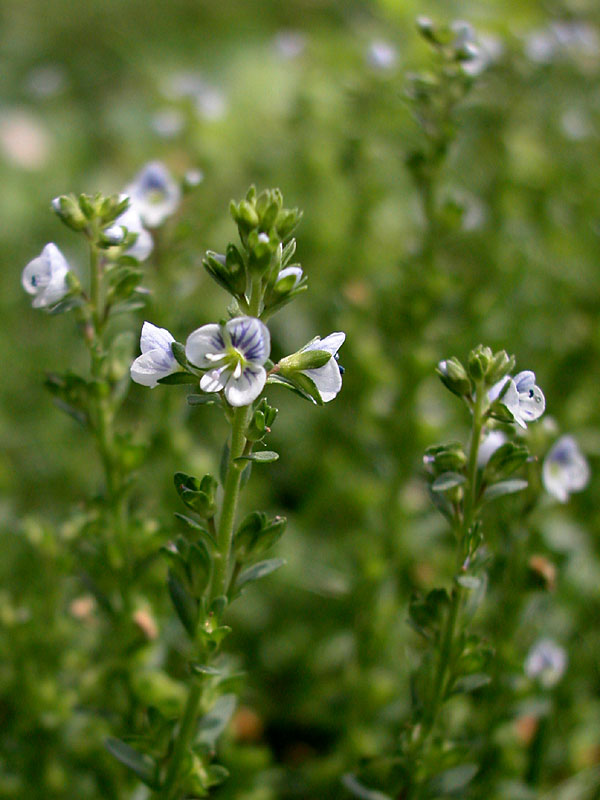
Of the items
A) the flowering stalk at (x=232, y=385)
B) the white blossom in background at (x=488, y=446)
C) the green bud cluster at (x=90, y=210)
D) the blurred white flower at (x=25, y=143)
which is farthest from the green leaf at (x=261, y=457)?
the blurred white flower at (x=25, y=143)

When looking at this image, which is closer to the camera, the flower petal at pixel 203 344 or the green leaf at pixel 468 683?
the flower petal at pixel 203 344

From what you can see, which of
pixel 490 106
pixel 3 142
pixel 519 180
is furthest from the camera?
pixel 3 142

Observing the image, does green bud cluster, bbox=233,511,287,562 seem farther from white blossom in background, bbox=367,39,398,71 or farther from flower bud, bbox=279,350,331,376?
white blossom in background, bbox=367,39,398,71

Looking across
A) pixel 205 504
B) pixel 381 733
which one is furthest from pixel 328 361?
pixel 381 733

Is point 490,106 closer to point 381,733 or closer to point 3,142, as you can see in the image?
point 381,733

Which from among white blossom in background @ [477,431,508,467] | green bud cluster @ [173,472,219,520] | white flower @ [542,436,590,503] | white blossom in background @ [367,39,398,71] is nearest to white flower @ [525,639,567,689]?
white flower @ [542,436,590,503]

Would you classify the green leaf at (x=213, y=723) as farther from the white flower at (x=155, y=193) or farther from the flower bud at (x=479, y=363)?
the white flower at (x=155, y=193)
